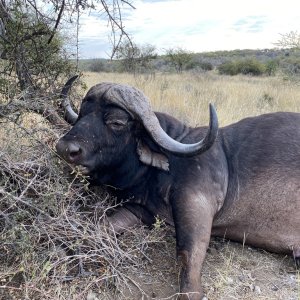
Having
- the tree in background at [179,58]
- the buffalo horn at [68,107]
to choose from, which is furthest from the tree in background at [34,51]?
the tree in background at [179,58]

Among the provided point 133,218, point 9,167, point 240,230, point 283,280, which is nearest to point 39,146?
point 9,167

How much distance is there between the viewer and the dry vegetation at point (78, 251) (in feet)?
12.2

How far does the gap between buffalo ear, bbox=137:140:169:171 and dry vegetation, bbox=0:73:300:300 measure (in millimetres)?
546

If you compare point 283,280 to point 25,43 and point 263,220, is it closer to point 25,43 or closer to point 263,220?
point 263,220

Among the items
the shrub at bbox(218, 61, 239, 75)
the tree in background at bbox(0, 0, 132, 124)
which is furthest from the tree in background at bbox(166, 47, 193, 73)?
the tree in background at bbox(0, 0, 132, 124)

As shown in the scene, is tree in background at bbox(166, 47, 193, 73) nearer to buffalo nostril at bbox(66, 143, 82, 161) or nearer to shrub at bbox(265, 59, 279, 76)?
shrub at bbox(265, 59, 279, 76)

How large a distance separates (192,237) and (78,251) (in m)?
0.95

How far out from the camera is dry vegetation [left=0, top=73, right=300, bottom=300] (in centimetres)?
372

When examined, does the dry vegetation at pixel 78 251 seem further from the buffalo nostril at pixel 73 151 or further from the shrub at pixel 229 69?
the shrub at pixel 229 69

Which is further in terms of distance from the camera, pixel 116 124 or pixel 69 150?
pixel 116 124

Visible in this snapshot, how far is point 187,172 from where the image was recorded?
15.3 feet

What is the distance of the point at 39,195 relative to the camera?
424cm

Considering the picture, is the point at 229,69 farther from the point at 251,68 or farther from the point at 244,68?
the point at 251,68

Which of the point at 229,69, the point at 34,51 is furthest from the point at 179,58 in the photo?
the point at 34,51
